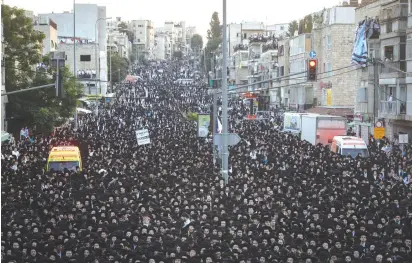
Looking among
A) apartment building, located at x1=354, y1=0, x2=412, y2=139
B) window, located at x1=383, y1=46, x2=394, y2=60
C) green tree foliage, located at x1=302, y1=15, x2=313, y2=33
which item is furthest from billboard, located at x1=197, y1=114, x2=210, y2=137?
green tree foliage, located at x1=302, y1=15, x2=313, y2=33

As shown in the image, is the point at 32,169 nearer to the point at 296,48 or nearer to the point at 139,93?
the point at 296,48

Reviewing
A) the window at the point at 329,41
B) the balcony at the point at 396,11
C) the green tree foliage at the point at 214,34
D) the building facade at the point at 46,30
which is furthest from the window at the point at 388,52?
the green tree foliage at the point at 214,34

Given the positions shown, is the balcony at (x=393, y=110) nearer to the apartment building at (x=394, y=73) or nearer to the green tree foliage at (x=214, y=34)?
the apartment building at (x=394, y=73)

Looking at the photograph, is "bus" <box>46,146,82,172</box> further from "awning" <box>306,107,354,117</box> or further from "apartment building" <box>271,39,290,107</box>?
"apartment building" <box>271,39,290,107</box>

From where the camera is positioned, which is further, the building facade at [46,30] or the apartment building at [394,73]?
the building facade at [46,30]

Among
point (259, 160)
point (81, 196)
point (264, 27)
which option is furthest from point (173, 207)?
point (264, 27)

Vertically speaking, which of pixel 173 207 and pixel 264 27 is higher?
pixel 264 27

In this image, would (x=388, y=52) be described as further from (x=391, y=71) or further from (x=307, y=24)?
(x=307, y=24)
